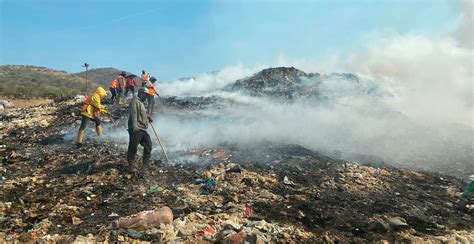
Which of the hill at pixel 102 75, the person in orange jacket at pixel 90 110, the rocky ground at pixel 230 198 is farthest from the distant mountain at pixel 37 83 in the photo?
the rocky ground at pixel 230 198

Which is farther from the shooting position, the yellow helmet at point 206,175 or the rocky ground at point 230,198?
the yellow helmet at point 206,175

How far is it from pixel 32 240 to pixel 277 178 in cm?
398

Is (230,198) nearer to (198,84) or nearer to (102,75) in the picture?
(198,84)

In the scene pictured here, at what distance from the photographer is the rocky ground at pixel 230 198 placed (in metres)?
4.53

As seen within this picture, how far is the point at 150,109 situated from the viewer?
1127 cm

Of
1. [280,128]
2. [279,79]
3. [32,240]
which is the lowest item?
[32,240]

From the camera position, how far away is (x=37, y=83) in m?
38.2

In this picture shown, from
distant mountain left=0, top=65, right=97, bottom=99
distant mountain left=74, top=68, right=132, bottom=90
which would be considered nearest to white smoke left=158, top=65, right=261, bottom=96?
distant mountain left=0, top=65, right=97, bottom=99

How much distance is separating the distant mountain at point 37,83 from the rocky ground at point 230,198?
565 inches

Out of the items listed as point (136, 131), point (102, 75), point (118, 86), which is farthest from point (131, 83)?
point (102, 75)

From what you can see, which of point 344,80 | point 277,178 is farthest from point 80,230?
point 344,80

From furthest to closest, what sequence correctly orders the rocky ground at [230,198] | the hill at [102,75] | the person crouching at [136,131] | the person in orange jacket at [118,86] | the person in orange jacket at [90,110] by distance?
the hill at [102,75], the person in orange jacket at [118,86], the person in orange jacket at [90,110], the person crouching at [136,131], the rocky ground at [230,198]

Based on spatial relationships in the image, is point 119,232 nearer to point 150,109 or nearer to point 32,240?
point 32,240

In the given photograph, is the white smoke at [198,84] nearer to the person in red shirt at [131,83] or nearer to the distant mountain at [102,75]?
the person in red shirt at [131,83]
